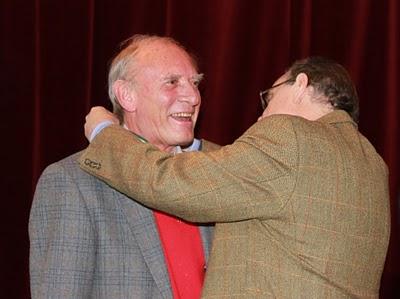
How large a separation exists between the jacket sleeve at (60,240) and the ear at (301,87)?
0.58 meters

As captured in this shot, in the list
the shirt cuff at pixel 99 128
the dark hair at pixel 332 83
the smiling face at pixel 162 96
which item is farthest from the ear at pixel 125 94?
the dark hair at pixel 332 83

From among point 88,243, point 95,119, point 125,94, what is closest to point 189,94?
point 125,94

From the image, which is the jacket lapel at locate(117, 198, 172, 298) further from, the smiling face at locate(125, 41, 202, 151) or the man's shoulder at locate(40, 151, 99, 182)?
the smiling face at locate(125, 41, 202, 151)

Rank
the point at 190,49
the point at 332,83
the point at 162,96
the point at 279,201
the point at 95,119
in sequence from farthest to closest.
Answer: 1. the point at 190,49
2. the point at 162,96
3. the point at 95,119
4. the point at 332,83
5. the point at 279,201

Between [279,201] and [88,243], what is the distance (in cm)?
49

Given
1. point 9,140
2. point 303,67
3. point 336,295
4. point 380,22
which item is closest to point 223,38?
point 380,22

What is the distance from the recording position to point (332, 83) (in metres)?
1.64

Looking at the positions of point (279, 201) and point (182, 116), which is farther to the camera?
point (182, 116)

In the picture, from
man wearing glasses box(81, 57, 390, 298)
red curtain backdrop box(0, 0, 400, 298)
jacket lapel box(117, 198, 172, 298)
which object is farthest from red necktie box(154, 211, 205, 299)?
red curtain backdrop box(0, 0, 400, 298)

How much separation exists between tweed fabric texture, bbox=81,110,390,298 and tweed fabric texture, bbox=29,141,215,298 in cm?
18

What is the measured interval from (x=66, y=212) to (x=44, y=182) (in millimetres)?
104

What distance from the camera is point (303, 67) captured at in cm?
170

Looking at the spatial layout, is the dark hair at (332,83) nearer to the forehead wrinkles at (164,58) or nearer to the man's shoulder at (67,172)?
the forehead wrinkles at (164,58)

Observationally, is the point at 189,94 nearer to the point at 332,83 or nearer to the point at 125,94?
the point at 125,94
